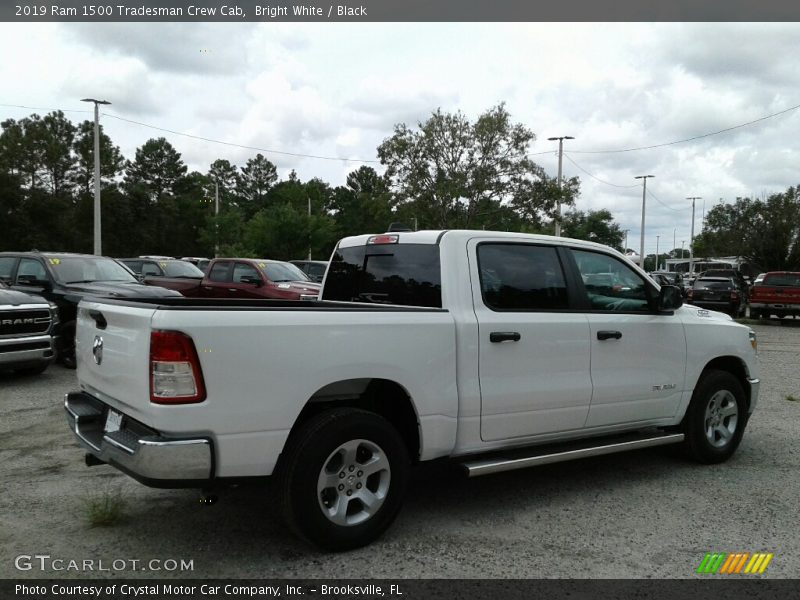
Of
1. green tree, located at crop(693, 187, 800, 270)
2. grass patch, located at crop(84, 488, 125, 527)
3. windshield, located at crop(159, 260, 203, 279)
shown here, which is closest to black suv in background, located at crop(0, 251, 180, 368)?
grass patch, located at crop(84, 488, 125, 527)

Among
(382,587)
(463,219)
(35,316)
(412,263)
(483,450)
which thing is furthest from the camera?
(463,219)

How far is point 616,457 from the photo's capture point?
5.81 m

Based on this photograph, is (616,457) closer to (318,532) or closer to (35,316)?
(318,532)

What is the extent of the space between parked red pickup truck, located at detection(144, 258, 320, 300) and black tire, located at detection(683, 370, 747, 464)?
978 cm

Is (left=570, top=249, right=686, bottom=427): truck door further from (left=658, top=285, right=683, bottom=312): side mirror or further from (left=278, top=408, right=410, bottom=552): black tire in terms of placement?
(left=278, top=408, right=410, bottom=552): black tire

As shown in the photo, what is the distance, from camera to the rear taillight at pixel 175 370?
125 inches

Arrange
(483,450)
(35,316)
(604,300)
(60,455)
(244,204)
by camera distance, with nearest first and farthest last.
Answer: (483,450), (604,300), (60,455), (35,316), (244,204)

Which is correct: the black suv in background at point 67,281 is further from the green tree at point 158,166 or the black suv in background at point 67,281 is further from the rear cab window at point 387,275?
the green tree at point 158,166

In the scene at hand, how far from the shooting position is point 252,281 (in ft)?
50.2

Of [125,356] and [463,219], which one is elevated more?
[463,219]

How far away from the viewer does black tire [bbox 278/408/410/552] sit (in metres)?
3.47

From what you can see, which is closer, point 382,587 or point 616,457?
point 382,587

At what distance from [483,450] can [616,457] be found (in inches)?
84.2

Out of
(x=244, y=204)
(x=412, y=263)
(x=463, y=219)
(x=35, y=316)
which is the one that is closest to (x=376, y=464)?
(x=412, y=263)
